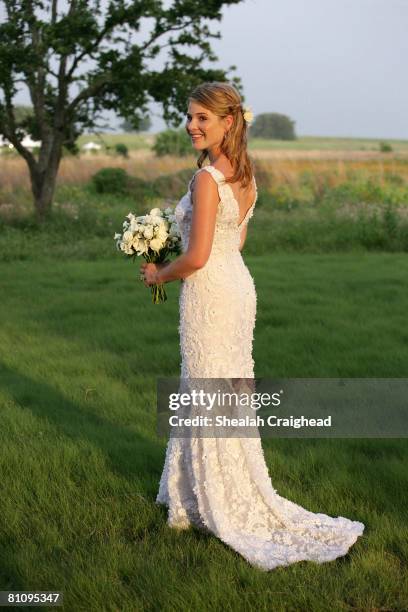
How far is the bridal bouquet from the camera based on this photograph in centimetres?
Answer: 465

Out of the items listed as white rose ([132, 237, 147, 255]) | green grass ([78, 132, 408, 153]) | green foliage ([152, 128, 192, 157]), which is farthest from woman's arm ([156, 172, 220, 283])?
green grass ([78, 132, 408, 153])

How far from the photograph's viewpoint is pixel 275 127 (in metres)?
125

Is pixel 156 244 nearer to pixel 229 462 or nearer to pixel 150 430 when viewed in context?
pixel 229 462

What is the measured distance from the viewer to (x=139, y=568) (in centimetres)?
417

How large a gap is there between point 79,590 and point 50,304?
785cm

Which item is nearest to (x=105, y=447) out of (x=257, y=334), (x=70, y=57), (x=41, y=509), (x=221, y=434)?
(x=41, y=509)

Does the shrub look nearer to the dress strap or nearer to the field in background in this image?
the field in background

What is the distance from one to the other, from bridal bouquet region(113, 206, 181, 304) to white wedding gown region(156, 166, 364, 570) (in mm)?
277

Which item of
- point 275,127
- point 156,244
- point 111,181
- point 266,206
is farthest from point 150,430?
point 275,127

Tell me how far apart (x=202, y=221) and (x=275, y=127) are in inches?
4931

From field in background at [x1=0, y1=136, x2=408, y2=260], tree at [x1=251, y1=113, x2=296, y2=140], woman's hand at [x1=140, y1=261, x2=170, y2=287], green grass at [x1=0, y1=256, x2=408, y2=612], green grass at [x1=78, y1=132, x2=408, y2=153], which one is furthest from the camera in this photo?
tree at [x1=251, y1=113, x2=296, y2=140]

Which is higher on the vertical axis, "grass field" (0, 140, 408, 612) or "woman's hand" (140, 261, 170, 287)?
"woman's hand" (140, 261, 170, 287)

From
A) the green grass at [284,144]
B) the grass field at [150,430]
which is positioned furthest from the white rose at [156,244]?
the green grass at [284,144]

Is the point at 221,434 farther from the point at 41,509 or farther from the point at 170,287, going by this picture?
the point at 170,287
